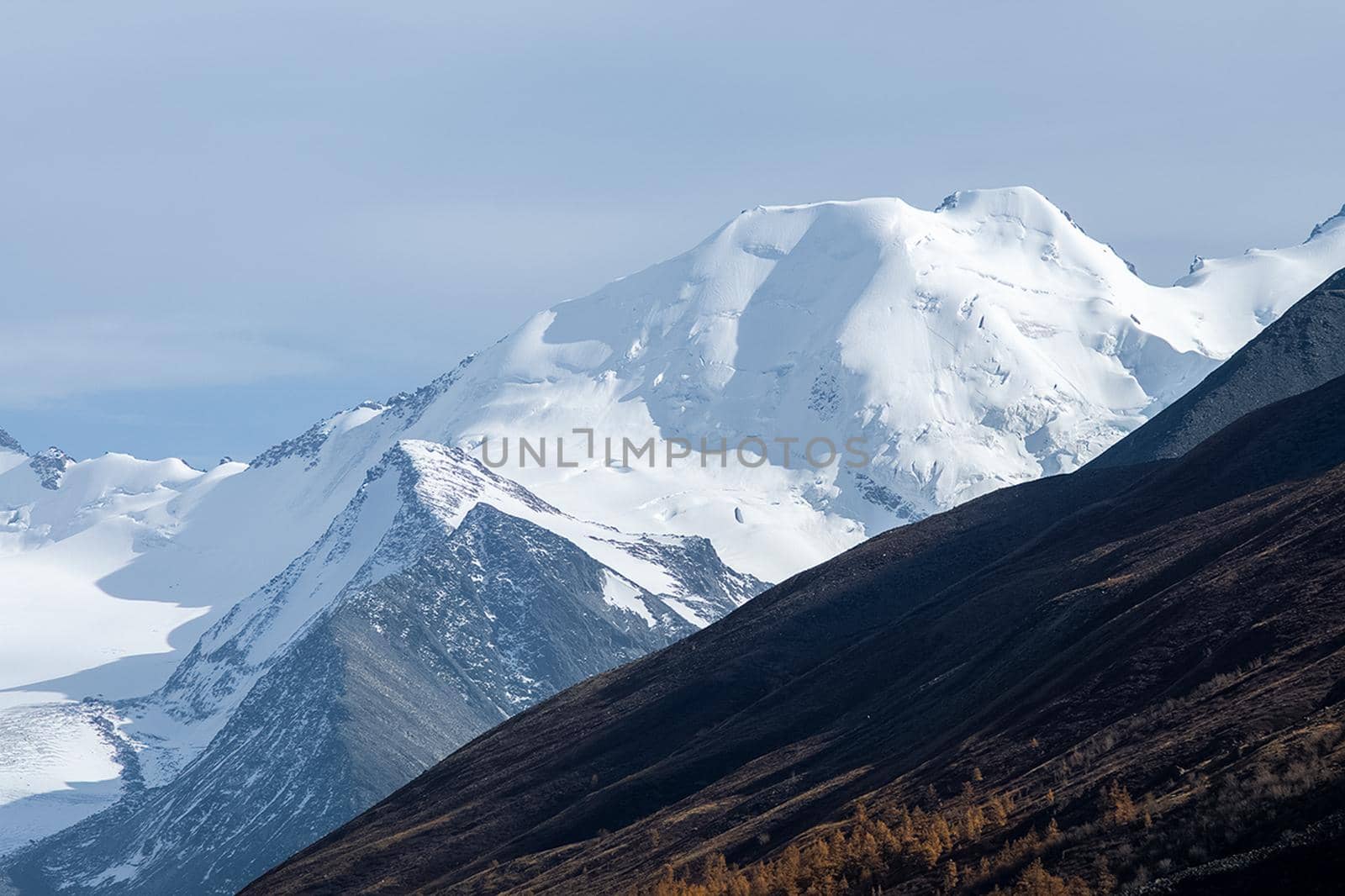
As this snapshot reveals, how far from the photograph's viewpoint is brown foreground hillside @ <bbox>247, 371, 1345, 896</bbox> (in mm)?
65875

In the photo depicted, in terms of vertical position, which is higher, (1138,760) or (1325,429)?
(1325,429)

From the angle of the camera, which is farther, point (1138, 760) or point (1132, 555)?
point (1132, 555)

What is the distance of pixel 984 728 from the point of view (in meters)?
98.0

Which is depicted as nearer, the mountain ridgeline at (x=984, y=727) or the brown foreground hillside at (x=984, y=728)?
the brown foreground hillside at (x=984, y=728)

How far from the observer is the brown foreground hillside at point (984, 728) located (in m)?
65.9

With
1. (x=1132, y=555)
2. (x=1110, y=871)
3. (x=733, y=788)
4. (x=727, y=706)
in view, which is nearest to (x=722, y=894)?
(x=1110, y=871)

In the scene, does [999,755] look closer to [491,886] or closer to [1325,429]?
[491,886]

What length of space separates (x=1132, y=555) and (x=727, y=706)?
36.7 meters

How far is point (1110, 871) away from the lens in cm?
6200

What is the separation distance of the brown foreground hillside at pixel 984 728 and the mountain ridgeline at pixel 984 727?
9.3 inches

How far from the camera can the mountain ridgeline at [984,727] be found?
217 ft

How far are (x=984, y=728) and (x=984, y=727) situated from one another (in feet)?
0.83

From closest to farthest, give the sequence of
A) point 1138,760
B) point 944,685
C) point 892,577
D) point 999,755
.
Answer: point 1138,760
point 999,755
point 944,685
point 892,577

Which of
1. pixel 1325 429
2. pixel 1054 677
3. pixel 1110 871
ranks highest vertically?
pixel 1325 429
